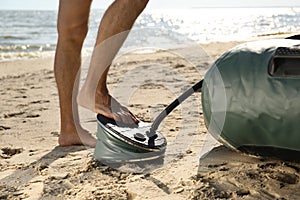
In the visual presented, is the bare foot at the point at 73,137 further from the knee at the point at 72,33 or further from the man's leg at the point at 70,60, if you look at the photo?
the knee at the point at 72,33

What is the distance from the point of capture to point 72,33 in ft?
7.44

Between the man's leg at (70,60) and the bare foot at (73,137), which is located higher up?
the man's leg at (70,60)

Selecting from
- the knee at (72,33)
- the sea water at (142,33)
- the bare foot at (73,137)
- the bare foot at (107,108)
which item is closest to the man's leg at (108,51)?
the bare foot at (107,108)

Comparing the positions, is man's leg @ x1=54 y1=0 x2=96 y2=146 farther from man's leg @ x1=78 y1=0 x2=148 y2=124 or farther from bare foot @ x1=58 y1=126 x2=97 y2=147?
man's leg @ x1=78 y1=0 x2=148 y2=124

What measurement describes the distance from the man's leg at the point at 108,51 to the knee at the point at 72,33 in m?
0.13

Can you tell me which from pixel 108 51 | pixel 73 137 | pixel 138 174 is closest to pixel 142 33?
pixel 73 137

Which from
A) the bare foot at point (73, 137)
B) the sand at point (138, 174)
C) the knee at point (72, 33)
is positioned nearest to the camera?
the sand at point (138, 174)

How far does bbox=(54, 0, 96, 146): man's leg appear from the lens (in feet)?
7.29

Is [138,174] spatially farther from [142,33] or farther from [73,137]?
[142,33]

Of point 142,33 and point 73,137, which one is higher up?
point 73,137

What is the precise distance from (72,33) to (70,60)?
0.14 metres

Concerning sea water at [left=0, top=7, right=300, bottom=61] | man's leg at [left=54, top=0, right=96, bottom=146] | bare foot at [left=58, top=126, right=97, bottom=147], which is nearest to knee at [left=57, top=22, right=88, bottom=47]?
man's leg at [left=54, top=0, right=96, bottom=146]

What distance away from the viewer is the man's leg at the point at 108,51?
83.9 inches

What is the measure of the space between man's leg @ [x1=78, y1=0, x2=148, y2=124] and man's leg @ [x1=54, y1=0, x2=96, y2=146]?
13 centimetres
